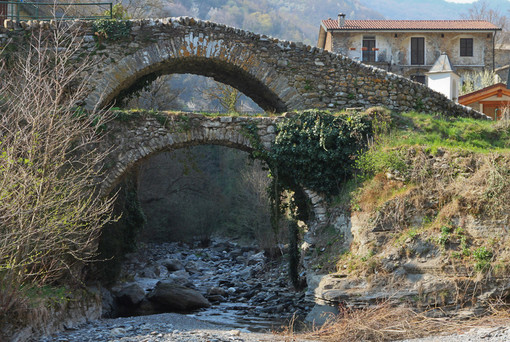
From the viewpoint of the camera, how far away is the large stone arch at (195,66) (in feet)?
48.8

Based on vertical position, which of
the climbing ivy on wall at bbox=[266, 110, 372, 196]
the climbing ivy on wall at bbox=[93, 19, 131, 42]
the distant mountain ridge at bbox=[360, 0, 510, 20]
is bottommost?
the climbing ivy on wall at bbox=[266, 110, 372, 196]

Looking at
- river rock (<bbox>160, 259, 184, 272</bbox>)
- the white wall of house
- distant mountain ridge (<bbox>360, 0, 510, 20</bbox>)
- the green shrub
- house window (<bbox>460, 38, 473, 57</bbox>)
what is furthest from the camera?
distant mountain ridge (<bbox>360, 0, 510, 20</bbox>)

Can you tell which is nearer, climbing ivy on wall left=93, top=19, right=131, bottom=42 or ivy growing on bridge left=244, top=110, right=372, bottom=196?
ivy growing on bridge left=244, top=110, right=372, bottom=196

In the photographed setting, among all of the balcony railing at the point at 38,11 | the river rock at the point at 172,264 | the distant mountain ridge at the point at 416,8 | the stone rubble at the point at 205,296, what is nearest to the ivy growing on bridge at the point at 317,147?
the stone rubble at the point at 205,296

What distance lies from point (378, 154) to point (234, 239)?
708 inches

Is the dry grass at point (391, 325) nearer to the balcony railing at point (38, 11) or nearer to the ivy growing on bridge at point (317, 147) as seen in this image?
the ivy growing on bridge at point (317, 147)

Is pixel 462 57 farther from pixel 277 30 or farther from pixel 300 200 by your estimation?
pixel 277 30

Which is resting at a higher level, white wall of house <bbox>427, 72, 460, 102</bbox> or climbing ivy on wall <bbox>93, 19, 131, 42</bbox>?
white wall of house <bbox>427, 72, 460, 102</bbox>

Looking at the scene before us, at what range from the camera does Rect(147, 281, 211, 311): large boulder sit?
15.2 metres

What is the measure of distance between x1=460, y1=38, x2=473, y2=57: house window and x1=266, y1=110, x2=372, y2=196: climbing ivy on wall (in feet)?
76.6

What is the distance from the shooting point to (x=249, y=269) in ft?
72.7

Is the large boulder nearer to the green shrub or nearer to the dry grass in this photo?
the dry grass

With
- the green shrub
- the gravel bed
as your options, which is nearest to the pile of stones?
the gravel bed

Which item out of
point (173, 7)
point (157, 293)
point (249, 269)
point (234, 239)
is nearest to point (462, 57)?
point (234, 239)
